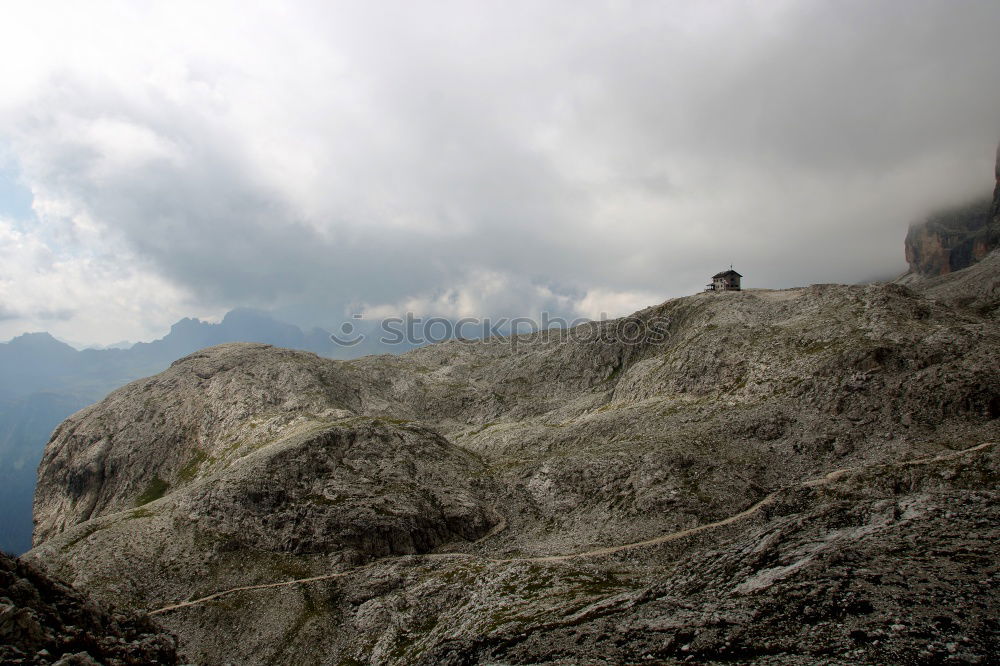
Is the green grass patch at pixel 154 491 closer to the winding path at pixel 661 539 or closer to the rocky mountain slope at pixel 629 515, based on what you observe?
the rocky mountain slope at pixel 629 515

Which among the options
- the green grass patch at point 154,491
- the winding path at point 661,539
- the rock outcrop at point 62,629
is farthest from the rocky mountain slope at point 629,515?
the rock outcrop at point 62,629

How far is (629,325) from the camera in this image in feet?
478

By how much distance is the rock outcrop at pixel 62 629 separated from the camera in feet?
87.9

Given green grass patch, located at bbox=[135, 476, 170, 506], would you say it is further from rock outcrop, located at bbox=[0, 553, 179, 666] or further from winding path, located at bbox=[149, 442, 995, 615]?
rock outcrop, located at bbox=[0, 553, 179, 666]

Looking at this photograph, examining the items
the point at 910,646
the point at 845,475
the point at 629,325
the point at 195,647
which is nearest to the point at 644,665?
the point at 910,646

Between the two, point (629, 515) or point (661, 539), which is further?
point (629, 515)

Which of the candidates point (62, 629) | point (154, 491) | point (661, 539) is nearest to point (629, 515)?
point (661, 539)

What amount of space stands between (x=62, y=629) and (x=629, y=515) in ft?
186

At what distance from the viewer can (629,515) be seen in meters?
65.0

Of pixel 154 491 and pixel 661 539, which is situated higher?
pixel 154 491

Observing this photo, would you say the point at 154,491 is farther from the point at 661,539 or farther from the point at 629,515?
the point at 661,539

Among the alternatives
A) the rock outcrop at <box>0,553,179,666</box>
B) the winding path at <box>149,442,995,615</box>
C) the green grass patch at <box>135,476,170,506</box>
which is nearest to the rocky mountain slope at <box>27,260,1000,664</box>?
the winding path at <box>149,442,995,615</box>

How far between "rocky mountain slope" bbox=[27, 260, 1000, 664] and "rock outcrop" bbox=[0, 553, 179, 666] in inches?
739

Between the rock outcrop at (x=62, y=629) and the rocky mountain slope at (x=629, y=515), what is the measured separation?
1876 cm
